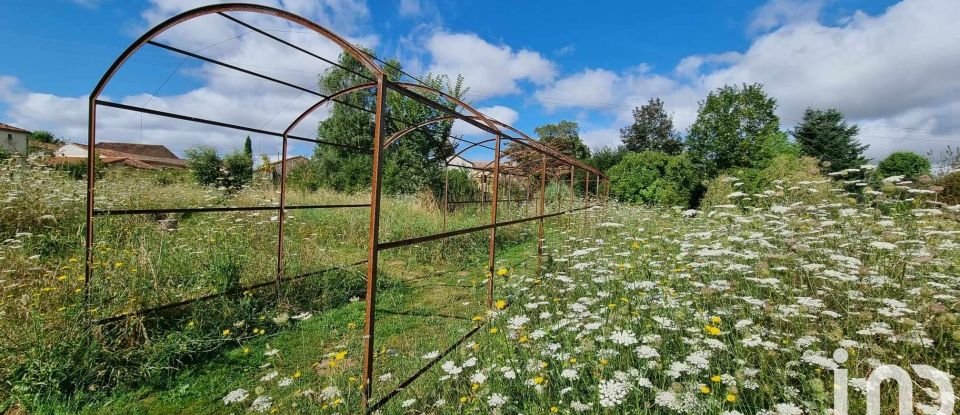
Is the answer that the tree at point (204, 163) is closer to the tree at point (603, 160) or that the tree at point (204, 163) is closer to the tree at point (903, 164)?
the tree at point (603, 160)

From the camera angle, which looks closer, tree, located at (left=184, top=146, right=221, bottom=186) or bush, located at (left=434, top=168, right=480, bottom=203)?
bush, located at (left=434, top=168, right=480, bottom=203)

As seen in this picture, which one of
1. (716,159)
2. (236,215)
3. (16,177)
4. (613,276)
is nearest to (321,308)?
(613,276)

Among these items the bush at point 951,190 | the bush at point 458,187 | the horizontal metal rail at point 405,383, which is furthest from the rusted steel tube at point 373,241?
the bush at point 458,187

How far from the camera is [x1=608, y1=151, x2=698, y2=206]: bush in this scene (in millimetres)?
16250

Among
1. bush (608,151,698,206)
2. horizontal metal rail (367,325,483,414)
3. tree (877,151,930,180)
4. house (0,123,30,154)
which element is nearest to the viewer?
horizontal metal rail (367,325,483,414)

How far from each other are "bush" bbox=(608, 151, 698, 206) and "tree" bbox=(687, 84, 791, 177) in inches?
333

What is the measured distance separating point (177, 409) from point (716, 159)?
27.9 m

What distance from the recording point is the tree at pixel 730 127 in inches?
936

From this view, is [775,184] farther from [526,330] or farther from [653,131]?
[653,131]

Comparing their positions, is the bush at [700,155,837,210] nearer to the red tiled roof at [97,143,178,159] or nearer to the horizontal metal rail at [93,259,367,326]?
the horizontal metal rail at [93,259,367,326]

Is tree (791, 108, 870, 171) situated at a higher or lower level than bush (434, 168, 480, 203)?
higher

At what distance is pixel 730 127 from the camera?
24203 mm

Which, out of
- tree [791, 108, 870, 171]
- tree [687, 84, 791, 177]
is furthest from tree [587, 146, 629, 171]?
tree [791, 108, 870, 171]

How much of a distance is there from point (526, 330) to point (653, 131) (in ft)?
119
